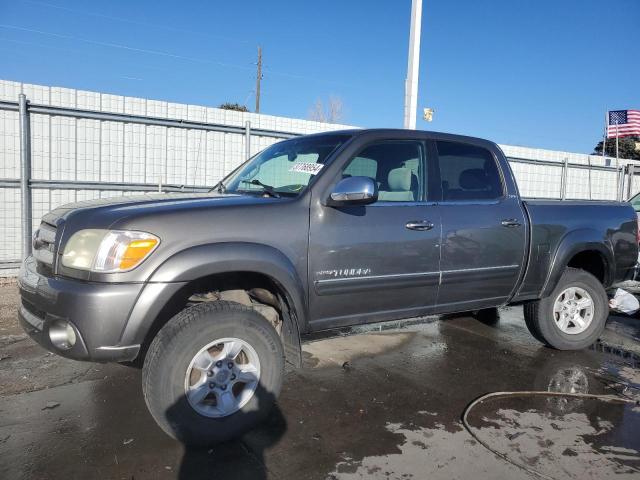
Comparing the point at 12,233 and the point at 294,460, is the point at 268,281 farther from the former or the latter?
the point at 12,233

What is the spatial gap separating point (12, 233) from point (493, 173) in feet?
21.7

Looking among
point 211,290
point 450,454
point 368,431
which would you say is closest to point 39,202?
point 211,290

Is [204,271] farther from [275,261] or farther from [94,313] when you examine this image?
[94,313]

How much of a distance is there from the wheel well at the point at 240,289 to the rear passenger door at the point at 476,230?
1.30m

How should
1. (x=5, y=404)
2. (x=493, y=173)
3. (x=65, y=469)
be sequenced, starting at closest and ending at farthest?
(x=65, y=469) → (x=5, y=404) → (x=493, y=173)

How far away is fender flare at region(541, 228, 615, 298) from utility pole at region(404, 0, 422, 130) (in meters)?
5.63

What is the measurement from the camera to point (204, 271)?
2916 millimetres

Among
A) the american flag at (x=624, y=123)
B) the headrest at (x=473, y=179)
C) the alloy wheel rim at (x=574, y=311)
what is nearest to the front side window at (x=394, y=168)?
the headrest at (x=473, y=179)

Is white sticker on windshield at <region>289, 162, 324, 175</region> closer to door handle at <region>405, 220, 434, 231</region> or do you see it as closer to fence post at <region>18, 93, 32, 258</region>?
door handle at <region>405, 220, 434, 231</region>

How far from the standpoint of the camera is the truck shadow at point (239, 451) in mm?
2766

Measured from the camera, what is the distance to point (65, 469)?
2771mm

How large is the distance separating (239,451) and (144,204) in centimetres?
163

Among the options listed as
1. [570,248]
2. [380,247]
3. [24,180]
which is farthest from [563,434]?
[24,180]

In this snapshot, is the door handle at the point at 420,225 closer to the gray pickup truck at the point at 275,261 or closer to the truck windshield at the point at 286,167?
the gray pickup truck at the point at 275,261
